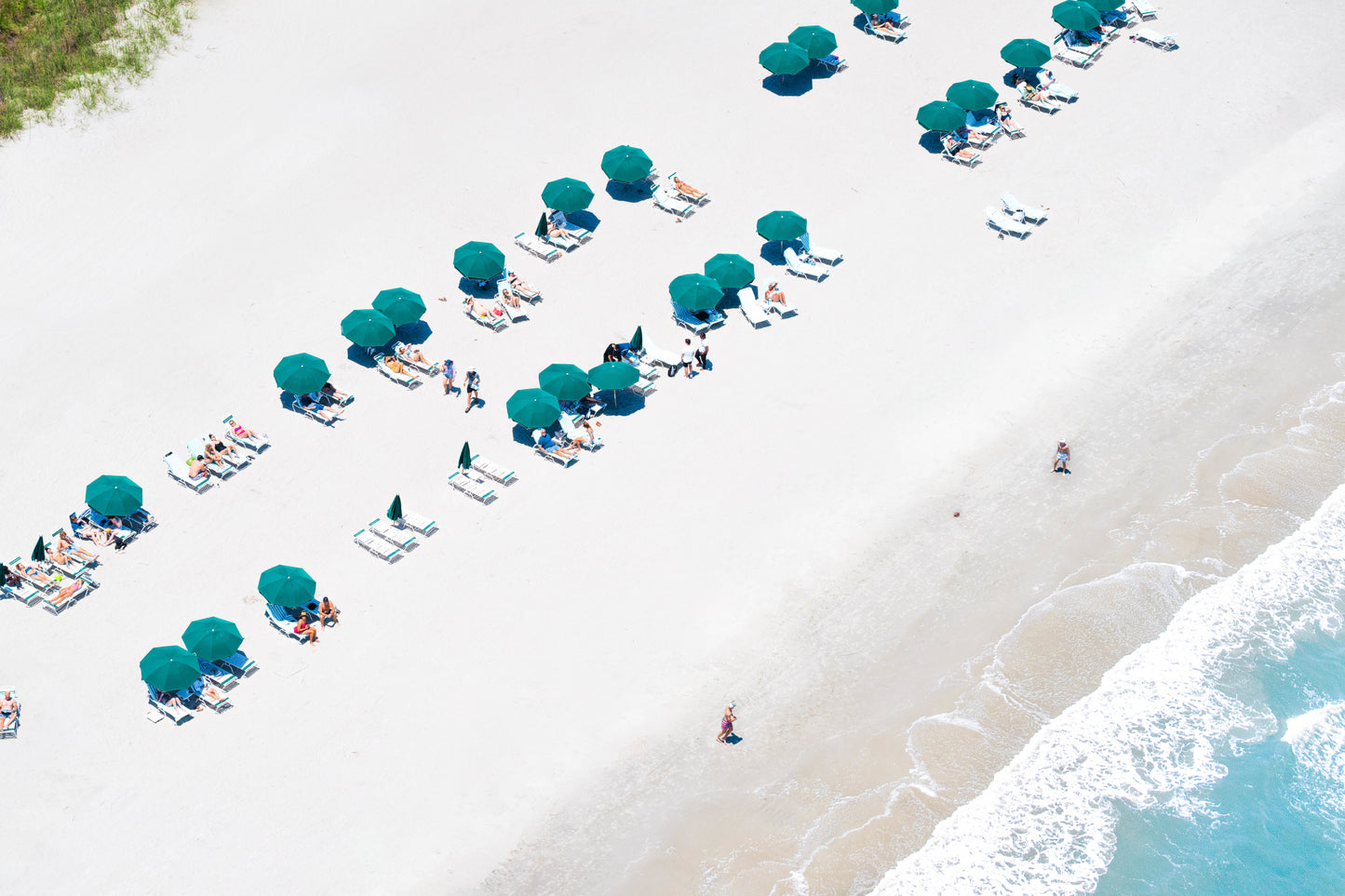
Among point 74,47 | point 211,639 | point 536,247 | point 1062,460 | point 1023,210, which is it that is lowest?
point 1062,460

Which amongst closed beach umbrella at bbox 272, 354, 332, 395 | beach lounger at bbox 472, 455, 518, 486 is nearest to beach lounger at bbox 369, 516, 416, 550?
beach lounger at bbox 472, 455, 518, 486

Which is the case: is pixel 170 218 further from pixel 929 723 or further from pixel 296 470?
pixel 929 723

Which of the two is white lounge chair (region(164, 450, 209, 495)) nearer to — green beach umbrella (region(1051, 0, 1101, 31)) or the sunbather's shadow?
the sunbather's shadow

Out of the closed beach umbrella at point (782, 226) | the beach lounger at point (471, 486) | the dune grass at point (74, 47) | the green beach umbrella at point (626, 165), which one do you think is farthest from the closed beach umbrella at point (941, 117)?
the dune grass at point (74, 47)

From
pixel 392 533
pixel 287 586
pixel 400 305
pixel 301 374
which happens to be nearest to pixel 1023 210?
pixel 400 305

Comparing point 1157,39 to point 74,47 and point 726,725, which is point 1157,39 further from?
point 74,47

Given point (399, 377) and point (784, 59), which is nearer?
point (399, 377)

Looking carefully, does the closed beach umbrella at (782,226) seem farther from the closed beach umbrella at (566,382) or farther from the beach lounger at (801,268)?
the closed beach umbrella at (566,382)

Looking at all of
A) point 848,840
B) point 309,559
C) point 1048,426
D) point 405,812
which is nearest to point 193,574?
point 309,559
